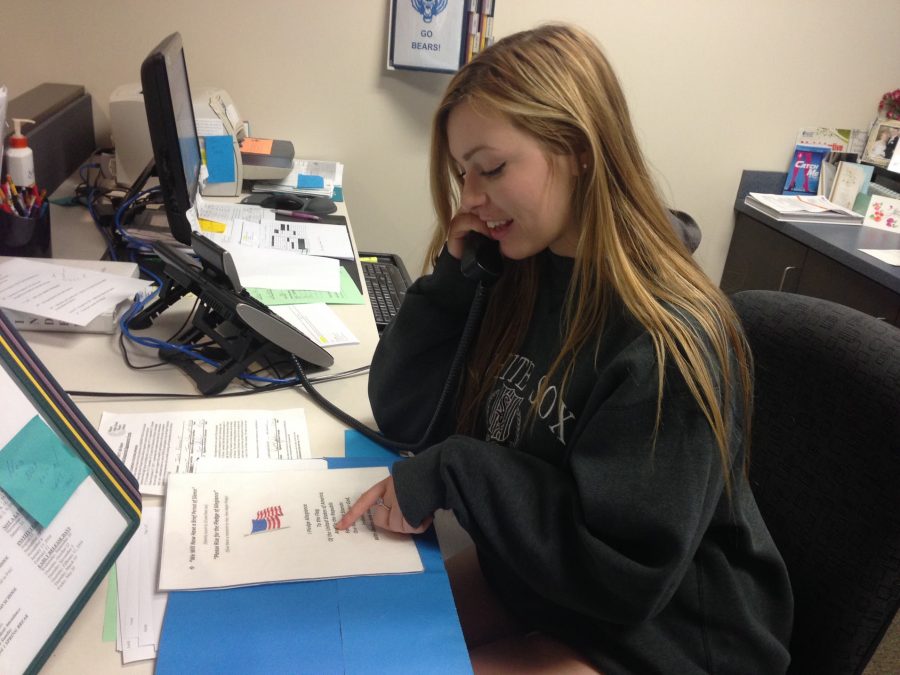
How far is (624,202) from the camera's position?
848 millimetres

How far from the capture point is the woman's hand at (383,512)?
2.59 feet

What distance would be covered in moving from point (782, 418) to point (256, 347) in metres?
0.75

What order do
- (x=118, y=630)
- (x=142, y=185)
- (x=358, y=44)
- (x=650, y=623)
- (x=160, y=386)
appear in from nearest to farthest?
(x=118, y=630)
(x=650, y=623)
(x=160, y=386)
(x=142, y=185)
(x=358, y=44)

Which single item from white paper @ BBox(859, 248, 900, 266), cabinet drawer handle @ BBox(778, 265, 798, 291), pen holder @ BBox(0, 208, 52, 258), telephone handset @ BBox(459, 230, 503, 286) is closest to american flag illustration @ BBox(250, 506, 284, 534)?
telephone handset @ BBox(459, 230, 503, 286)

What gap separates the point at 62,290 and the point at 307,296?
0.42m

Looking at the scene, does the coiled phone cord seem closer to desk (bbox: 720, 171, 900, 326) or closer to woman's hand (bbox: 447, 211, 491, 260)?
woman's hand (bbox: 447, 211, 491, 260)

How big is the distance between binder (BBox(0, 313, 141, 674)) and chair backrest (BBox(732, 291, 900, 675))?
0.78 metres

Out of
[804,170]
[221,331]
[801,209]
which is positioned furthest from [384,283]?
[804,170]

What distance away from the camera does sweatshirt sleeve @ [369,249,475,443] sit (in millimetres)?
1020

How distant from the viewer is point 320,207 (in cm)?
189

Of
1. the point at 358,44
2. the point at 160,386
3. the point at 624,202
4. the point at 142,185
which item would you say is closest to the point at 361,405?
the point at 160,386

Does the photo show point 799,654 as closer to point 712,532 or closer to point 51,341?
point 712,532

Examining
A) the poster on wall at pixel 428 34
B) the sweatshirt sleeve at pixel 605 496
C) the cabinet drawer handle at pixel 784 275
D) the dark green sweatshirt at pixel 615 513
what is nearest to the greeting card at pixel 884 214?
the cabinet drawer handle at pixel 784 275

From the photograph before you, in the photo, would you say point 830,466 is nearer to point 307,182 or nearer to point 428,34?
point 307,182
